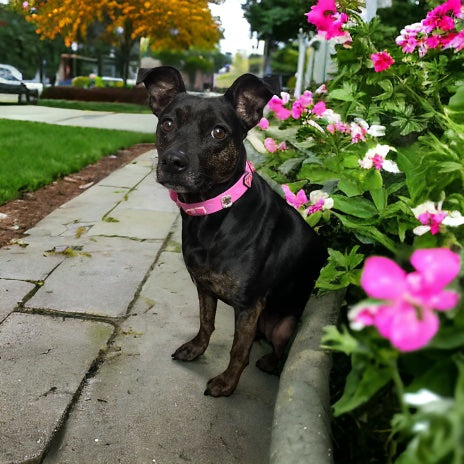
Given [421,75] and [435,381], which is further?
[421,75]

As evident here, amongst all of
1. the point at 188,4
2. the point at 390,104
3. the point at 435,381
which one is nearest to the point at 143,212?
the point at 390,104

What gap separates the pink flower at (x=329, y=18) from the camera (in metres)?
2.48

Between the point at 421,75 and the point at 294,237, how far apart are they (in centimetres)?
110

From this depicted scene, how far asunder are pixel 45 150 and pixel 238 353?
21.9ft

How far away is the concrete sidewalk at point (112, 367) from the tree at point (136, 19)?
1765 cm

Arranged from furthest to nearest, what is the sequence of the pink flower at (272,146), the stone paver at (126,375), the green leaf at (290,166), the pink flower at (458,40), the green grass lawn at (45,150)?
the green grass lawn at (45,150)
the pink flower at (272,146)
the green leaf at (290,166)
the pink flower at (458,40)
the stone paver at (126,375)

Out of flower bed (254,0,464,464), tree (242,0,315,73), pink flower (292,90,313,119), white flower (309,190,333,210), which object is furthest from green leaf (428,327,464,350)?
tree (242,0,315,73)

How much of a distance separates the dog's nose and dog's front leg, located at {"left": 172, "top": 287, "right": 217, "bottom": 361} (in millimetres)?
736

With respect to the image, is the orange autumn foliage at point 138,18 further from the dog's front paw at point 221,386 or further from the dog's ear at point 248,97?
the dog's front paw at point 221,386

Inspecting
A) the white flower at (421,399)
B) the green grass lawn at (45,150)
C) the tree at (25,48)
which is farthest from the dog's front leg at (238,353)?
the tree at (25,48)

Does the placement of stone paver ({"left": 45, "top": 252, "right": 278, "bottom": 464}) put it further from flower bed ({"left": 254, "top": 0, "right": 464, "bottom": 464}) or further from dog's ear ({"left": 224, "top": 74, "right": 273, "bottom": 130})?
dog's ear ({"left": 224, "top": 74, "right": 273, "bottom": 130})

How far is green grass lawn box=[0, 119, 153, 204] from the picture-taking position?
20.4 feet

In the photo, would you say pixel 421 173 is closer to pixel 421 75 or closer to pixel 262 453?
pixel 421 75

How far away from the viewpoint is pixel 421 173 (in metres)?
1.87
